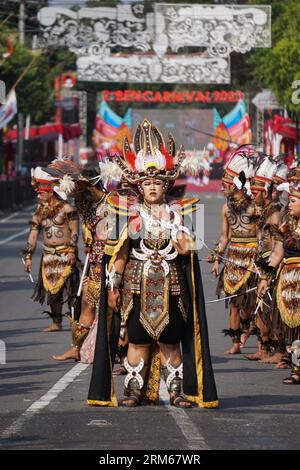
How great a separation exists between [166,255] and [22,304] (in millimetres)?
9814

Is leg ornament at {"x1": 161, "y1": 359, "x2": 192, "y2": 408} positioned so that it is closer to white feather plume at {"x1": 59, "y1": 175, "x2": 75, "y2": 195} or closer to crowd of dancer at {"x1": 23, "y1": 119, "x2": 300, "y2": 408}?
crowd of dancer at {"x1": 23, "y1": 119, "x2": 300, "y2": 408}

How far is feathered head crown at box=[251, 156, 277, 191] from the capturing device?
51.2 feet

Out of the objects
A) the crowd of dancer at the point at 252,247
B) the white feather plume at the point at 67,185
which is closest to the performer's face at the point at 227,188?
the crowd of dancer at the point at 252,247

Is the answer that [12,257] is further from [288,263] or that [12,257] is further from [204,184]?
[204,184]

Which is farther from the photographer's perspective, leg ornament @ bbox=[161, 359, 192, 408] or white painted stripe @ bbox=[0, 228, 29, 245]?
white painted stripe @ bbox=[0, 228, 29, 245]

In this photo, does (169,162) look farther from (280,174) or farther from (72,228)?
(72,228)

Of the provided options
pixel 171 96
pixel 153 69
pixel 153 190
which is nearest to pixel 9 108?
pixel 153 69

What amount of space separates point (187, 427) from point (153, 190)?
1.96 m

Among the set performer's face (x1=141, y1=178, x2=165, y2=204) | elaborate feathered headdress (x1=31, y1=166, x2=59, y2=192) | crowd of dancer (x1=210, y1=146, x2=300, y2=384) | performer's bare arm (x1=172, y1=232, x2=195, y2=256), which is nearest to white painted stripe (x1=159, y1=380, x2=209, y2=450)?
performer's bare arm (x1=172, y1=232, x2=195, y2=256)

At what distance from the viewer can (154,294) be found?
1173 cm

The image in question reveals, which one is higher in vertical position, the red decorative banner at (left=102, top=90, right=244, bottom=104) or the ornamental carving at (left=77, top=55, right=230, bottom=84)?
the ornamental carving at (left=77, top=55, right=230, bottom=84)

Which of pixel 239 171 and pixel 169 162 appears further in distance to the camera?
pixel 239 171

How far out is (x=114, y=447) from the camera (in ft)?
32.4
